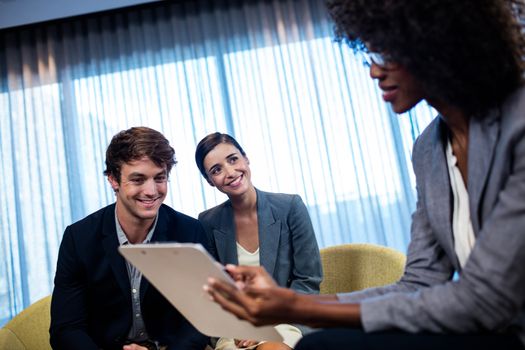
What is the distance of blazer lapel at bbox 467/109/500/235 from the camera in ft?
4.01

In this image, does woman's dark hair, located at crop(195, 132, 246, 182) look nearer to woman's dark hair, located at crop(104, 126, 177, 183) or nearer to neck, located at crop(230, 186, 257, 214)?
neck, located at crop(230, 186, 257, 214)

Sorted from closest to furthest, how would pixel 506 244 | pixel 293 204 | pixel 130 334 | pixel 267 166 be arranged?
pixel 506 244 → pixel 130 334 → pixel 293 204 → pixel 267 166

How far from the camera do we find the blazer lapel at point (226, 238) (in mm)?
2787

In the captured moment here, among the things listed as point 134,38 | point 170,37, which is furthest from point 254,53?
point 134,38

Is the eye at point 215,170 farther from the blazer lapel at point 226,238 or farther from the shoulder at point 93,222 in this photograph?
the shoulder at point 93,222

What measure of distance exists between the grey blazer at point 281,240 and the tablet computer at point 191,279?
1048 millimetres

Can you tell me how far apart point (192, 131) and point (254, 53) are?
0.89m

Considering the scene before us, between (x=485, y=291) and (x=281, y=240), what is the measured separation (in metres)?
1.68

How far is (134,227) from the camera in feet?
8.16

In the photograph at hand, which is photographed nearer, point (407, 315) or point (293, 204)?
point (407, 315)

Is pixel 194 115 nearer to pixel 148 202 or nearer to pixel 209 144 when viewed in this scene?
pixel 209 144

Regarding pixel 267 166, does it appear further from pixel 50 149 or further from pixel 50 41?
pixel 50 41

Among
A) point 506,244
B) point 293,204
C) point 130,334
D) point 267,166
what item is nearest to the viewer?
point 506,244

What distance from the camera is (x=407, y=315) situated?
1178 mm
